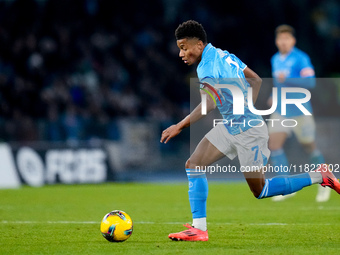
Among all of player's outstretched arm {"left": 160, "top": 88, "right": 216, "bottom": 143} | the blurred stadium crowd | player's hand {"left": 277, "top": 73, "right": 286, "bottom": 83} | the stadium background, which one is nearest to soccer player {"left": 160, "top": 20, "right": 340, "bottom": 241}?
player's outstretched arm {"left": 160, "top": 88, "right": 216, "bottom": 143}

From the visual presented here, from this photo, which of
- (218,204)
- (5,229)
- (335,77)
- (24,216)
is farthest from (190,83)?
(5,229)

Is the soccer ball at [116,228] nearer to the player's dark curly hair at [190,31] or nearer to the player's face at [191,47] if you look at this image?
the player's face at [191,47]

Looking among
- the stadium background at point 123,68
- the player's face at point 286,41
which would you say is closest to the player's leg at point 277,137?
the player's face at point 286,41

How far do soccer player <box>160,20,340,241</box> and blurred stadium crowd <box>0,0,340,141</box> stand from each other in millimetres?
9036

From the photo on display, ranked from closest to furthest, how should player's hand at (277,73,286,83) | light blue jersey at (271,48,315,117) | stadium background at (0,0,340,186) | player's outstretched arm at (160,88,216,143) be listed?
player's outstretched arm at (160,88,216,143) < light blue jersey at (271,48,315,117) < player's hand at (277,73,286,83) < stadium background at (0,0,340,186)

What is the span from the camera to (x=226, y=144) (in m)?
6.40

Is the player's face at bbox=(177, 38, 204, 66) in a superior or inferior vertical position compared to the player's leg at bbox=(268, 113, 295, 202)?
superior

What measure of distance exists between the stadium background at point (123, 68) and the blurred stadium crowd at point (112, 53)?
29 millimetres

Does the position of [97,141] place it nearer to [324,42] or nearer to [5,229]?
[5,229]

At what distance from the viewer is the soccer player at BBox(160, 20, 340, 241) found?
20.4ft

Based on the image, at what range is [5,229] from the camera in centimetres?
733

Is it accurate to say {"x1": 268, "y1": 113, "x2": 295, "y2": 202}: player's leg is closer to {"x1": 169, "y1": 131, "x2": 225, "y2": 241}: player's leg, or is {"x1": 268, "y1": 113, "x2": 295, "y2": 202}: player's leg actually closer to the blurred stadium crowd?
{"x1": 169, "y1": 131, "x2": 225, "y2": 241}: player's leg

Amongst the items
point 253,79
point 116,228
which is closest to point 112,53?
point 253,79

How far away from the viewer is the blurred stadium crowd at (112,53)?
16281 millimetres
